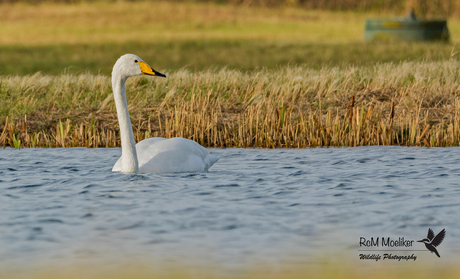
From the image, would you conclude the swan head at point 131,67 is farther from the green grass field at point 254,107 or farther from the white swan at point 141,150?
the green grass field at point 254,107

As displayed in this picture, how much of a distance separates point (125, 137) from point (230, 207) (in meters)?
2.40

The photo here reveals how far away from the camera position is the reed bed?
13.2 metres

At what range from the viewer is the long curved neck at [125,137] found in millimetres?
9852

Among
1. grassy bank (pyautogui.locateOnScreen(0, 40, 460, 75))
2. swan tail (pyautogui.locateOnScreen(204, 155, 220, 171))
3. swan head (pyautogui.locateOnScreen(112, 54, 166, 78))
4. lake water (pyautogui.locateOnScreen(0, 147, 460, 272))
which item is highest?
grassy bank (pyautogui.locateOnScreen(0, 40, 460, 75))

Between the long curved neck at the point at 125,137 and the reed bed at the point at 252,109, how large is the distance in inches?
120

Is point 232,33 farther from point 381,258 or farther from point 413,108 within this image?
point 381,258

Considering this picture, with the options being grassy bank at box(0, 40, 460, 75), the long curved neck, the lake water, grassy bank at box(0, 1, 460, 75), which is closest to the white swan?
the long curved neck

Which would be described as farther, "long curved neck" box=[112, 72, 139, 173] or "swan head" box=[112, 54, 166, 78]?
"swan head" box=[112, 54, 166, 78]

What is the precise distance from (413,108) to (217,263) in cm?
884

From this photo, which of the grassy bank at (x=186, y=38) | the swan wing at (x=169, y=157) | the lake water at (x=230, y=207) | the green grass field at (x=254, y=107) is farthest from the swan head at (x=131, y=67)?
the grassy bank at (x=186, y=38)

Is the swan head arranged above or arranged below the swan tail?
above

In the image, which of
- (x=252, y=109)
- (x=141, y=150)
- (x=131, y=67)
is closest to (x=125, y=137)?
(x=141, y=150)

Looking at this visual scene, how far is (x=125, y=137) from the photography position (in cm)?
995

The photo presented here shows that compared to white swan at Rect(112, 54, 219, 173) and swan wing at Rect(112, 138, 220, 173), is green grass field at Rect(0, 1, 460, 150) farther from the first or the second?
white swan at Rect(112, 54, 219, 173)
